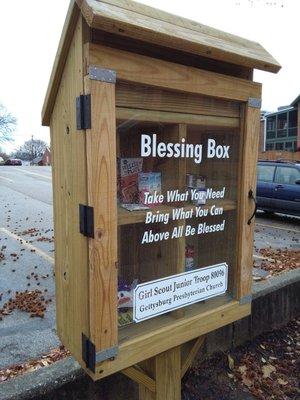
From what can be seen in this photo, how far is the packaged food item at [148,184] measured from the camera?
6.78 feet

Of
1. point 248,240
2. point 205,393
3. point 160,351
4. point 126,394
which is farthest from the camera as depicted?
point 205,393

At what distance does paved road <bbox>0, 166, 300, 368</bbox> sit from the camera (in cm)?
360

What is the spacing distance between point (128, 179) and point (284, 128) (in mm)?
39476

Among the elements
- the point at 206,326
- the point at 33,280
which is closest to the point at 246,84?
the point at 206,326

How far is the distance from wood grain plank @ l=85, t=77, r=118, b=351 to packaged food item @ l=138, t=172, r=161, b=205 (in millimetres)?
331

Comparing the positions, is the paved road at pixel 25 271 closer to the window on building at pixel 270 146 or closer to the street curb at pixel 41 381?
the street curb at pixel 41 381

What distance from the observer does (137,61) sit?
1.75 meters

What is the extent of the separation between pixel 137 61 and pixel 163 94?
0.79 ft

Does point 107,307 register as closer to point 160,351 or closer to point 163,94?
point 160,351

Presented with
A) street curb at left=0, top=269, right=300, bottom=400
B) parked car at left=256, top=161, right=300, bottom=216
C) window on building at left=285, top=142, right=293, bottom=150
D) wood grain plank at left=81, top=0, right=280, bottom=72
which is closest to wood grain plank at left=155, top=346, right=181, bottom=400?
street curb at left=0, top=269, right=300, bottom=400

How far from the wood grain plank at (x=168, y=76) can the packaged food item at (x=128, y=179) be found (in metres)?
0.44

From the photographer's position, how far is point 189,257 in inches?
94.3

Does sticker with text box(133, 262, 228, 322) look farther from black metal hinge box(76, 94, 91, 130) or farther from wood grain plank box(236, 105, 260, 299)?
black metal hinge box(76, 94, 91, 130)

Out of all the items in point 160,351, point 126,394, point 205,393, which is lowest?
point 205,393
